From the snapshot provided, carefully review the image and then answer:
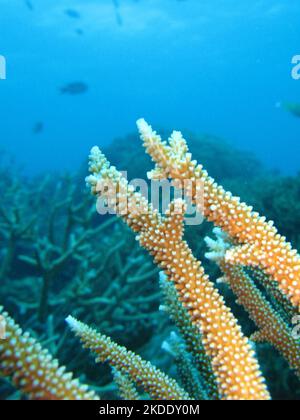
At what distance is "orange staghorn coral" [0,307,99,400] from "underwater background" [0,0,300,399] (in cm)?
187

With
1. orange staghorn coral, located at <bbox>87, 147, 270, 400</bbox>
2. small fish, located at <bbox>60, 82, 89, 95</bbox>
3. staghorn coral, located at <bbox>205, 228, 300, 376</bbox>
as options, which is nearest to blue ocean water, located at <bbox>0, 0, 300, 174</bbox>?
small fish, located at <bbox>60, 82, 89, 95</bbox>

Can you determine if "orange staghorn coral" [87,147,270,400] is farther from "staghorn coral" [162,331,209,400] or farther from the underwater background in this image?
the underwater background

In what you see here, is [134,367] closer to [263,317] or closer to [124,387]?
[124,387]

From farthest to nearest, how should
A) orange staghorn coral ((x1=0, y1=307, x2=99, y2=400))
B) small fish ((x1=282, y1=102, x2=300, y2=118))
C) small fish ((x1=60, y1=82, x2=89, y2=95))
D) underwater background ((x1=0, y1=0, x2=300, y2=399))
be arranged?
1. small fish ((x1=60, y1=82, x2=89, y2=95))
2. small fish ((x1=282, y1=102, x2=300, y2=118))
3. underwater background ((x1=0, y1=0, x2=300, y2=399))
4. orange staghorn coral ((x1=0, y1=307, x2=99, y2=400))

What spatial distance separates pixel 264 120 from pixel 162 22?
264ft

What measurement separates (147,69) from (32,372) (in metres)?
72.1

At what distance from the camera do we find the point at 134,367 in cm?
198

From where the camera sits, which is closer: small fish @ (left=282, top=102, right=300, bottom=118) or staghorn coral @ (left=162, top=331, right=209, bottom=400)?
staghorn coral @ (left=162, top=331, right=209, bottom=400)

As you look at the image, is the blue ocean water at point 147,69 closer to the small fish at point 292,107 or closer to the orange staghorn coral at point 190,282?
the small fish at point 292,107

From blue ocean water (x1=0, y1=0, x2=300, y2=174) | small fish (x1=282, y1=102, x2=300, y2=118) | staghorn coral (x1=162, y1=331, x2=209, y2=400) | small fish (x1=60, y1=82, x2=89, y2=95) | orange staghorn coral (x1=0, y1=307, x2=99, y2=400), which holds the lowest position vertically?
staghorn coral (x1=162, y1=331, x2=209, y2=400)

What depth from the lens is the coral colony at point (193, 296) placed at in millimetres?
1334

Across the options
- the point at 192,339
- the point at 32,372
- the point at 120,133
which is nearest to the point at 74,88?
the point at 192,339

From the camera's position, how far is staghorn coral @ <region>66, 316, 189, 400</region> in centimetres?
190

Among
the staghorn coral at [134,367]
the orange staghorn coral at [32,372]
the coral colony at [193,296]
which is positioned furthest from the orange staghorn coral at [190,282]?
the orange staghorn coral at [32,372]
